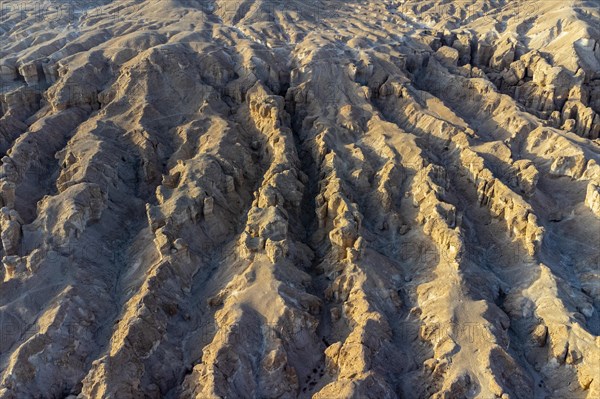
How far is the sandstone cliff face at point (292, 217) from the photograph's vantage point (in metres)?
41.1

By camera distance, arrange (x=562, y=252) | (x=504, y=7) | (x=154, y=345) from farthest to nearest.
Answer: (x=504, y=7), (x=562, y=252), (x=154, y=345)

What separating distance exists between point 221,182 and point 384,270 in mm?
22490

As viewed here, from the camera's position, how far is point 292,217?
5759 centimetres

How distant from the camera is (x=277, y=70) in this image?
8225cm

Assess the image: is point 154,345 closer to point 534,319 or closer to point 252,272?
point 252,272

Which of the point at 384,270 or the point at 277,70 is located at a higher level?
the point at 277,70


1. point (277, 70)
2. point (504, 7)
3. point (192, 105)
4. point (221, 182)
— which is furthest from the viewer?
point (504, 7)

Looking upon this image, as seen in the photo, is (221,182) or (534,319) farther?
(221,182)

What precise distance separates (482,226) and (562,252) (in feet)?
29.7

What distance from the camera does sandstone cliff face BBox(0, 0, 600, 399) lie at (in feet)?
135

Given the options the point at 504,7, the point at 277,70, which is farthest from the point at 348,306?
the point at 504,7

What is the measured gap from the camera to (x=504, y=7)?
120438mm

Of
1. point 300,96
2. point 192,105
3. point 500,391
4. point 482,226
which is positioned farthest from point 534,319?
point 192,105

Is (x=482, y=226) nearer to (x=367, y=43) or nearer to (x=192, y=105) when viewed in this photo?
(x=192, y=105)
